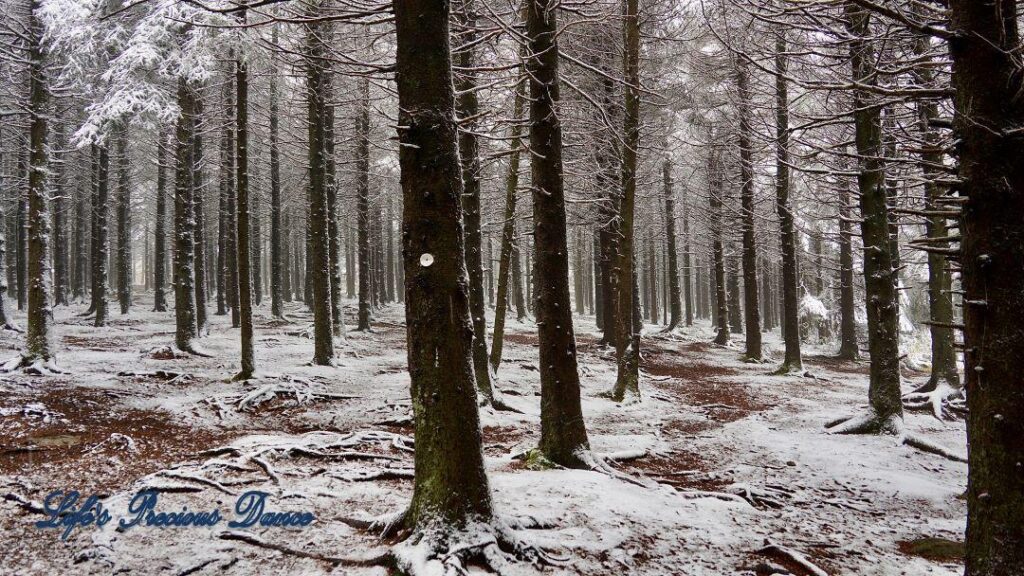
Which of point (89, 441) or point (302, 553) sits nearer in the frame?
point (302, 553)

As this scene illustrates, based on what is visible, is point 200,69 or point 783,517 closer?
point 783,517

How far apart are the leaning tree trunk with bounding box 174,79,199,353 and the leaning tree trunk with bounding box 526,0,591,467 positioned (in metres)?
10.3

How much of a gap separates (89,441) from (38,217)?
664 cm

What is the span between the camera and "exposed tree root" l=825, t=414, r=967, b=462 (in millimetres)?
7613

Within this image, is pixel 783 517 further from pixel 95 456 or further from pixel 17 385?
pixel 17 385

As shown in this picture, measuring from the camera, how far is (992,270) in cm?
309

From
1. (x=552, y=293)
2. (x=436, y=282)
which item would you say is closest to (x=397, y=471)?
(x=552, y=293)

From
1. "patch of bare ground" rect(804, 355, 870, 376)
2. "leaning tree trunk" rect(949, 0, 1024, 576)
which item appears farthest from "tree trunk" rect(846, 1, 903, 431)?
"patch of bare ground" rect(804, 355, 870, 376)

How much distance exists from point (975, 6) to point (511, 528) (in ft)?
15.2

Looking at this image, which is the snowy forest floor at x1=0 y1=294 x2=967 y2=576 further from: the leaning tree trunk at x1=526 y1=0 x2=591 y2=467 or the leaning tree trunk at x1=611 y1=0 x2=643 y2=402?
the leaning tree trunk at x1=611 y1=0 x2=643 y2=402

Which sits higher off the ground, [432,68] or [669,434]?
[432,68]

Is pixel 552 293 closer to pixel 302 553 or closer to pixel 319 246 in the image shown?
pixel 302 553

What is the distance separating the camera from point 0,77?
13734 millimetres

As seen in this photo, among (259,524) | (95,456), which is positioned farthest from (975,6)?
(95,456)
